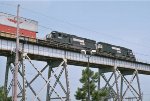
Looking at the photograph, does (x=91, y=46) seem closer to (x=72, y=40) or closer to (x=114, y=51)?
(x=72, y=40)

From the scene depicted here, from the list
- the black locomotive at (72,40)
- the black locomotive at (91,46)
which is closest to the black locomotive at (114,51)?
the black locomotive at (91,46)

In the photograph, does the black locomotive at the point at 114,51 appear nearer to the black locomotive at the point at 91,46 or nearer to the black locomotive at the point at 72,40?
the black locomotive at the point at 91,46

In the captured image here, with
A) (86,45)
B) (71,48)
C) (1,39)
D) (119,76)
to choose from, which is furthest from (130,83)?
(1,39)

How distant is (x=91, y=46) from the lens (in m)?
71.4

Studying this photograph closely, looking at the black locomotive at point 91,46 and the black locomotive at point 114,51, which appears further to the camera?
the black locomotive at point 114,51

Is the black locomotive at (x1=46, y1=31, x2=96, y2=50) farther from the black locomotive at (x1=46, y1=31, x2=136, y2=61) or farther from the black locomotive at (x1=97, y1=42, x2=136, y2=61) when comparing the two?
the black locomotive at (x1=97, y1=42, x2=136, y2=61)

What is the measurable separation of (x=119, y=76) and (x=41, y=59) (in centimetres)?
2313

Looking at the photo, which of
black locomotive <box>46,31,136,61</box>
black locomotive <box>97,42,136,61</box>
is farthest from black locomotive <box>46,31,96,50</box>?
black locomotive <box>97,42,136,61</box>

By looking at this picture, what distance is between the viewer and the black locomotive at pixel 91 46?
63.7 metres

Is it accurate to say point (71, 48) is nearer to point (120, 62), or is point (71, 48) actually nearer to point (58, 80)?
point (58, 80)

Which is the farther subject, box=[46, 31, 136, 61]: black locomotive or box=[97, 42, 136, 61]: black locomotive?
box=[97, 42, 136, 61]: black locomotive

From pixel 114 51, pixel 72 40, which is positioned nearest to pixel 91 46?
pixel 72 40

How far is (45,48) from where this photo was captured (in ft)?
196

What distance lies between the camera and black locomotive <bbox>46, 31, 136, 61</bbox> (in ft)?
209
